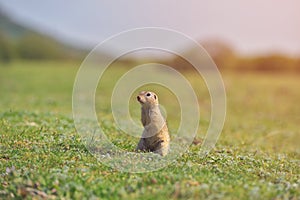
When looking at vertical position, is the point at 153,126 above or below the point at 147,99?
below

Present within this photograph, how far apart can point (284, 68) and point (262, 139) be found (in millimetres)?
52017

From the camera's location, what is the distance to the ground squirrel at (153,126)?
12555mm

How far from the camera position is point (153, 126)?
41.8 ft

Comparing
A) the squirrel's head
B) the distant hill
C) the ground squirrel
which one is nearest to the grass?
the ground squirrel

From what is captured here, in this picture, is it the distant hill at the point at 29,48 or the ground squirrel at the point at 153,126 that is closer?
the ground squirrel at the point at 153,126

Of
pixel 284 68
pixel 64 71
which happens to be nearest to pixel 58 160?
pixel 64 71

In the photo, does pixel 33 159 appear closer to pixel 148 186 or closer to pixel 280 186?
pixel 148 186

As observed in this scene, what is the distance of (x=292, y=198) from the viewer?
1006 cm

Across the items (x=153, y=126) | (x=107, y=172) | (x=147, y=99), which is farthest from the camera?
(x=153, y=126)

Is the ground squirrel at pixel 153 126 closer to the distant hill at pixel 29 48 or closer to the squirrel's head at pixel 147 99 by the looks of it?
the squirrel's head at pixel 147 99

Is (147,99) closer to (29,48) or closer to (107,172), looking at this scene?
(107,172)

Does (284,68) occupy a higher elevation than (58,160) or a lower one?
higher

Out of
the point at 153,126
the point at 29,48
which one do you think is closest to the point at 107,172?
the point at 153,126

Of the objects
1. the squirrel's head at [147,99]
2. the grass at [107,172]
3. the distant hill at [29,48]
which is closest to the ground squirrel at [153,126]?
the squirrel's head at [147,99]
